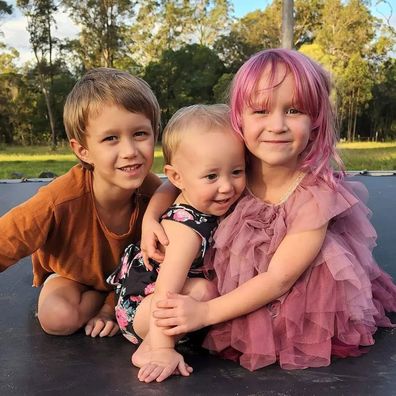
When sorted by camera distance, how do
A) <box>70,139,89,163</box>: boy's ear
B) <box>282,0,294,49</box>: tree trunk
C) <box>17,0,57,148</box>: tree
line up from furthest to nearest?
1. <box>17,0,57,148</box>: tree
2. <box>282,0,294,49</box>: tree trunk
3. <box>70,139,89,163</box>: boy's ear

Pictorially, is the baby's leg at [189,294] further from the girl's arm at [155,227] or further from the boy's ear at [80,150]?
the boy's ear at [80,150]

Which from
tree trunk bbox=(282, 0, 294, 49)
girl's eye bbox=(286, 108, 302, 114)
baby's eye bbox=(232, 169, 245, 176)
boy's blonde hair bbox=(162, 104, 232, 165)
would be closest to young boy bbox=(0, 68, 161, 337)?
boy's blonde hair bbox=(162, 104, 232, 165)

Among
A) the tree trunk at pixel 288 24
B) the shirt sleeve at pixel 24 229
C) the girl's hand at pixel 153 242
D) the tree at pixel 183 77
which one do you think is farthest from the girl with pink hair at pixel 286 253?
the tree at pixel 183 77

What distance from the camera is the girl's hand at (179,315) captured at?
95cm

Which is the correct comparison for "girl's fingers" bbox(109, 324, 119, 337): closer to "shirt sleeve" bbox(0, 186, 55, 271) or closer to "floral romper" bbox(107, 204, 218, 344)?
"floral romper" bbox(107, 204, 218, 344)

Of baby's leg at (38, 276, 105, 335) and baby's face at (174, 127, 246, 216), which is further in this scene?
baby's leg at (38, 276, 105, 335)

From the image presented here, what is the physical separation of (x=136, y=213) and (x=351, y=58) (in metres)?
11.3

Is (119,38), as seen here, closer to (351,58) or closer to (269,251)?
(351,58)

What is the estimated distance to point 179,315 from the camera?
3.12 feet

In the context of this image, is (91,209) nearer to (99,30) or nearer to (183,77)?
(99,30)

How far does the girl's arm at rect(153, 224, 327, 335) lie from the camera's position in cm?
95

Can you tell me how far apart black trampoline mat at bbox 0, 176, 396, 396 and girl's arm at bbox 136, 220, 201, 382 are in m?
0.03

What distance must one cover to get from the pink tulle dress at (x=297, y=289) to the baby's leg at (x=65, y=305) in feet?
1.08

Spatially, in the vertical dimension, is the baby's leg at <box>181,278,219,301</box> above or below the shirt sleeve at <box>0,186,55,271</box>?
below
